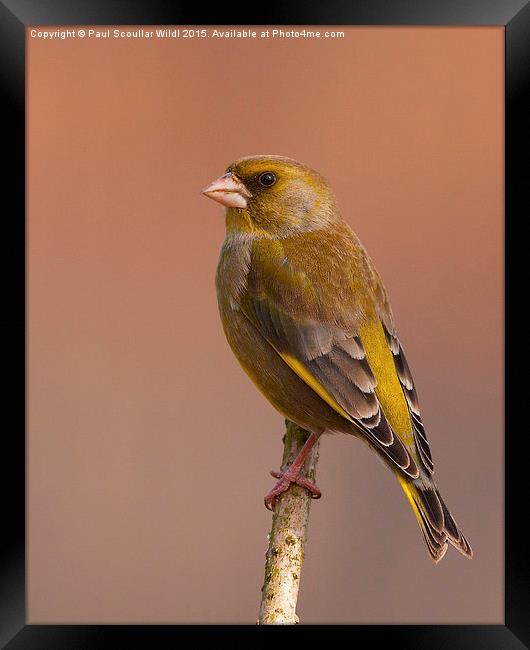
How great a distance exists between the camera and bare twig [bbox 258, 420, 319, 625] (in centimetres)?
285

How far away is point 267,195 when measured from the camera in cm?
376

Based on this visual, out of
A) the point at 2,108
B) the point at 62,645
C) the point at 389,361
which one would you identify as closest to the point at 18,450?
the point at 62,645

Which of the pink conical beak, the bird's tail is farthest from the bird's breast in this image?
the bird's tail

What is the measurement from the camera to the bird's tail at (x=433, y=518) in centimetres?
315

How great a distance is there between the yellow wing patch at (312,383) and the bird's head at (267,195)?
0.61m

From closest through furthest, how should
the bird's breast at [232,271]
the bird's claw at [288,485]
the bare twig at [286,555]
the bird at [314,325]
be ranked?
1. the bare twig at [286,555]
2. the bird at [314,325]
3. the bird's claw at [288,485]
4. the bird's breast at [232,271]

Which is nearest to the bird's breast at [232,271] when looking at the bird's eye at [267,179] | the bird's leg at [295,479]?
the bird's eye at [267,179]

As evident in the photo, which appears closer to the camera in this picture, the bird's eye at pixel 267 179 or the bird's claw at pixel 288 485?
the bird's claw at pixel 288 485

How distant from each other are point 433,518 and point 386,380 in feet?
1.88

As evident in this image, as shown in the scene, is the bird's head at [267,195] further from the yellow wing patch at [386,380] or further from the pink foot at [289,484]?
the pink foot at [289,484]

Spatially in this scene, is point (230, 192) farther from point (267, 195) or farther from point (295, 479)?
point (295, 479)

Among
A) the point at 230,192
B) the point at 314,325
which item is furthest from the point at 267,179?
the point at 314,325

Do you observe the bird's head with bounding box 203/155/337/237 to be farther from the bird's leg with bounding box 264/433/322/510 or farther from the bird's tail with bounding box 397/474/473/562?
the bird's tail with bounding box 397/474/473/562

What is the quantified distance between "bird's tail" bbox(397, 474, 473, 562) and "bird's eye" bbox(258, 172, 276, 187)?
1401 mm
